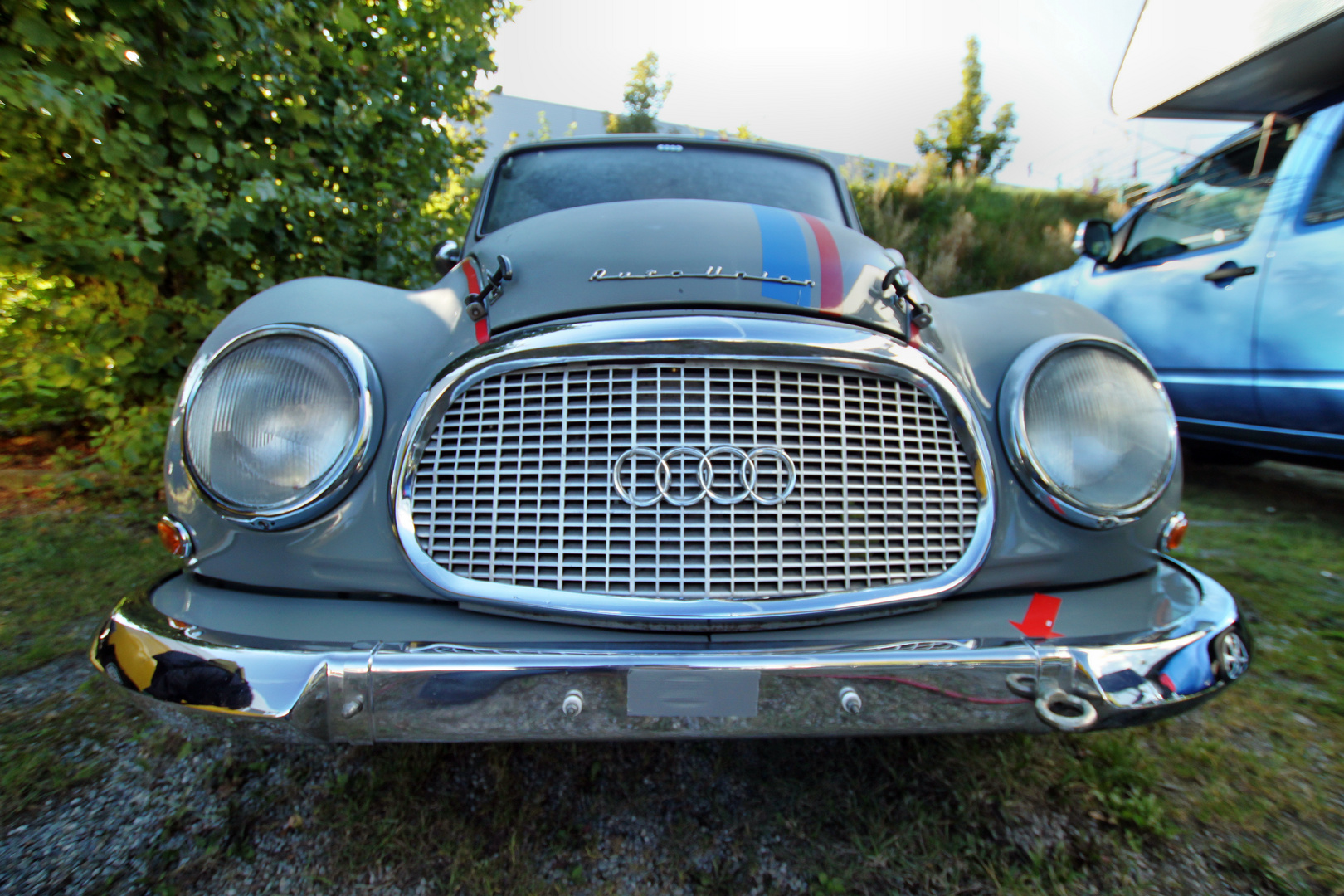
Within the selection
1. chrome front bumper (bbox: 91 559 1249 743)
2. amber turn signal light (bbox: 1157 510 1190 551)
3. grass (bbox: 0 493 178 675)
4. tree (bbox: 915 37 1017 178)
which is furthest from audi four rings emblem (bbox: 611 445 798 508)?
tree (bbox: 915 37 1017 178)

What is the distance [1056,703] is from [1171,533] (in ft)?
1.84

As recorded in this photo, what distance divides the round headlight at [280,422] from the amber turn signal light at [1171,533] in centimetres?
162

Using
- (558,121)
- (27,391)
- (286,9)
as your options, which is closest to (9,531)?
(27,391)

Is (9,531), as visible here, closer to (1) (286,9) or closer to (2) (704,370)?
(1) (286,9)

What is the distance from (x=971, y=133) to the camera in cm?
1539

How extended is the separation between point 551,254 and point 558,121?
11.6 meters

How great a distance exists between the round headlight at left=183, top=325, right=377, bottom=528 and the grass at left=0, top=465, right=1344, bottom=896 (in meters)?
0.68

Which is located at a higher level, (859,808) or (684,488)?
(684,488)

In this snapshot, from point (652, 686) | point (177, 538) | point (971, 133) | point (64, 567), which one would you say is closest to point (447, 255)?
point (177, 538)

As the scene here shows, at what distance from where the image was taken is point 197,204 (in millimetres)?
2568

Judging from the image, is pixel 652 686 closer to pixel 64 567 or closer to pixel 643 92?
pixel 64 567

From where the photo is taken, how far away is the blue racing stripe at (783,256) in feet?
4.67

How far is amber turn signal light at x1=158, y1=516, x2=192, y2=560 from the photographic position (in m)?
1.33

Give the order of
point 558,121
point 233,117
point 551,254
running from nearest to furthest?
point 551,254, point 233,117, point 558,121
